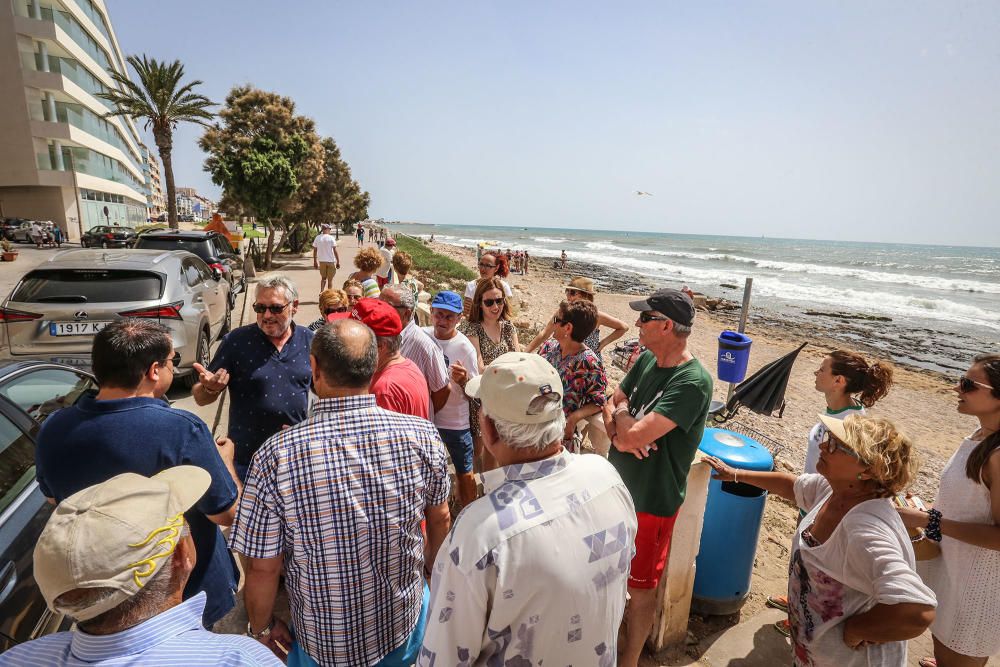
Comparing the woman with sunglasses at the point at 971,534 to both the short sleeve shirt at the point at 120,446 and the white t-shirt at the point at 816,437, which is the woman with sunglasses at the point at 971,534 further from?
the short sleeve shirt at the point at 120,446

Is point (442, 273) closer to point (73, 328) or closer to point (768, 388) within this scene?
point (73, 328)

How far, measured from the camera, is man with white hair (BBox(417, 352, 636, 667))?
1.27 metres

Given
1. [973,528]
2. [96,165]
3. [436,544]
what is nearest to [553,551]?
[436,544]

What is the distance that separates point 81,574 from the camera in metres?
1.01

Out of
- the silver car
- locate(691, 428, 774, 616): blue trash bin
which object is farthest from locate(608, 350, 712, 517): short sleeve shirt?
the silver car

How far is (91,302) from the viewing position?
521 cm

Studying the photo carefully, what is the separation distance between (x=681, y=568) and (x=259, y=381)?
2777 millimetres

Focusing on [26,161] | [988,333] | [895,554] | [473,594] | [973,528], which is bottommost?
[988,333]

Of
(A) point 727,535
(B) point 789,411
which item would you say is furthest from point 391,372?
(B) point 789,411

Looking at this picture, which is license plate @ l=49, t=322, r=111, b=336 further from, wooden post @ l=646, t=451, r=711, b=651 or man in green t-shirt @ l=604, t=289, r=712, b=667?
wooden post @ l=646, t=451, r=711, b=651

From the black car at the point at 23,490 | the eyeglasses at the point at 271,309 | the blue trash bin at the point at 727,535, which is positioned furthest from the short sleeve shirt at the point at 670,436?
the black car at the point at 23,490

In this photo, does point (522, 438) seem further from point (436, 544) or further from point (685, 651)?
point (685, 651)

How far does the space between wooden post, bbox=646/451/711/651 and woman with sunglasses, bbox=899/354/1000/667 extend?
90 centimetres

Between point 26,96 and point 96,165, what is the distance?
8358 mm
